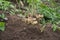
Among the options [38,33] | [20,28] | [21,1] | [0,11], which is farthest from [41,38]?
[21,1]

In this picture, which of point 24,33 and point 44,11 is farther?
point 44,11

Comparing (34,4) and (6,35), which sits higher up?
(34,4)

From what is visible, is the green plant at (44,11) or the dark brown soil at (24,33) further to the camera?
the green plant at (44,11)

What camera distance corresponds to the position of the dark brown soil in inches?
106

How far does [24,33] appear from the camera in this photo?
2.81m

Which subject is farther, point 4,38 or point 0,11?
point 0,11

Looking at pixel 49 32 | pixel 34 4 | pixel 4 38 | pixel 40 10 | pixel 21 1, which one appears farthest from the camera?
pixel 21 1

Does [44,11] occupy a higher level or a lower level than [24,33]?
higher

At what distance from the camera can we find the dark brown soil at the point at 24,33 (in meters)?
2.70

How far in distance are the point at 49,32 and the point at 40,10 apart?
0.66 m

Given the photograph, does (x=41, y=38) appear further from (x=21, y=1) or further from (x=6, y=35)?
(x=21, y=1)

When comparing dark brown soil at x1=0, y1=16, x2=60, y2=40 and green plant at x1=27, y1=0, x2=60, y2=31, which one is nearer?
dark brown soil at x1=0, y1=16, x2=60, y2=40

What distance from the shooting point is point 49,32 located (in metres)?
2.99

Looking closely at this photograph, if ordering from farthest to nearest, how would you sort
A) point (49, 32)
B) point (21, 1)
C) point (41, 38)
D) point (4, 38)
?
point (21, 1)
point (49, 32)
point (41, 38)
point (4, 38)
